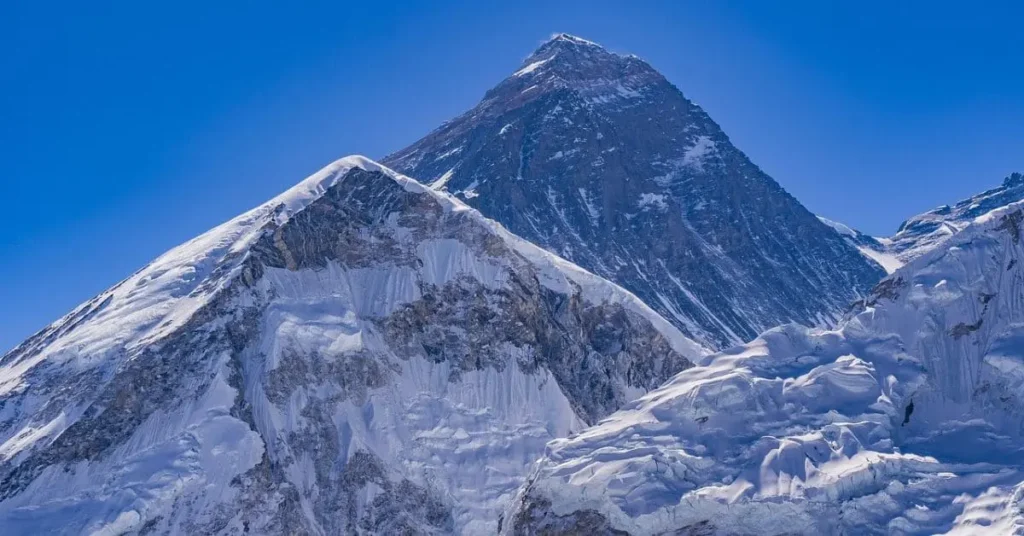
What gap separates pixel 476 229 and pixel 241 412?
40863 mm

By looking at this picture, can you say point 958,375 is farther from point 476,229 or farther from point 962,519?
point 476,229

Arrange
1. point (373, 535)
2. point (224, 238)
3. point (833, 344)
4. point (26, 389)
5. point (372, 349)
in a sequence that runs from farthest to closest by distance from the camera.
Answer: point (224, 238)
point (372, 349)
point (26, 389)
point (373, 535)
point (833, 344)

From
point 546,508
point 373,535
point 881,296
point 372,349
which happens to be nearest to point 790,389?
A: point 881,296

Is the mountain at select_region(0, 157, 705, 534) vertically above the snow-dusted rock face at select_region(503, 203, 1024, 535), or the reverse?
the mountain at select_region(0, 157, 705, 534)

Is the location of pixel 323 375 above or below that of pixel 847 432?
above

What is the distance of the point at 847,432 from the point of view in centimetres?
8400

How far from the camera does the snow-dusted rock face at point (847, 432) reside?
78.0m

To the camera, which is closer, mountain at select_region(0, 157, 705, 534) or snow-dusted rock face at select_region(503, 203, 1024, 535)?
snow-dusted rock face at select_region(503, 203, 1024, 535)

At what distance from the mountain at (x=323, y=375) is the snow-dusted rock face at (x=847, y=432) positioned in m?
31.0

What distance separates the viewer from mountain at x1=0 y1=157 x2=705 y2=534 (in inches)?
4461

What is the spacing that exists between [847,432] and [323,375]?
208 feet

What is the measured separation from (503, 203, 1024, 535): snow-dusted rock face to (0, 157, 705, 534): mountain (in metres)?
31.0

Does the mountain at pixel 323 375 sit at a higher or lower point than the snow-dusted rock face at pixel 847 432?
higher

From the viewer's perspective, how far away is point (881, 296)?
317 ft
